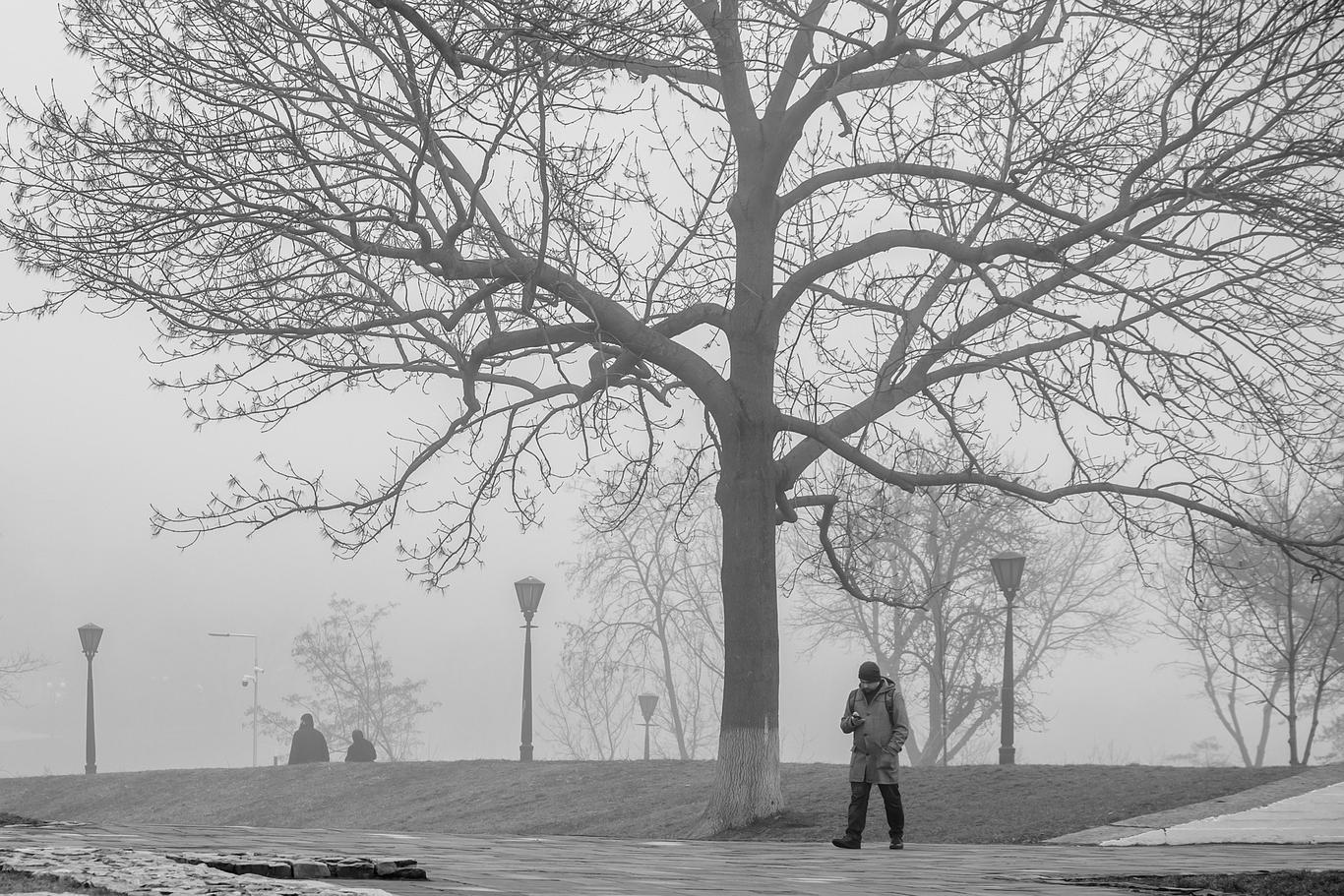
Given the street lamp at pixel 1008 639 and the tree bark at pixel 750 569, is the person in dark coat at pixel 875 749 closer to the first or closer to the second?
the tree bark at pixel 750 569

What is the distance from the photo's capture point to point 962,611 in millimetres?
41094

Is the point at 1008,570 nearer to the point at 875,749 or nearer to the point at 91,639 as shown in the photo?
the point at 875,749

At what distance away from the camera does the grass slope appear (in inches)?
635

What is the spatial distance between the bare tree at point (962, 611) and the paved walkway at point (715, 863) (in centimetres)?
2154

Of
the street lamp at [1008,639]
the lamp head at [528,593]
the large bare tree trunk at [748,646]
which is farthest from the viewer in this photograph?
the lamp head at [528,593]

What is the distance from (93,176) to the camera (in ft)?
47.3

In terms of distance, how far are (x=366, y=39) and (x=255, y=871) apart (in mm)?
8565

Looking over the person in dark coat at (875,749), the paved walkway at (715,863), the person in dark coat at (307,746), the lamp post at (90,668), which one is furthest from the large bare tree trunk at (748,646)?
the lamp post at (90,668)

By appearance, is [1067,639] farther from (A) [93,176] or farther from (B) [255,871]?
(B) [255,871]

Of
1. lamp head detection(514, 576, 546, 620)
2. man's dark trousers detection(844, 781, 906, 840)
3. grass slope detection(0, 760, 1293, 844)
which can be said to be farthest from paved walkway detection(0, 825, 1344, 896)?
lamp head detection(514, 576, 546, 620)

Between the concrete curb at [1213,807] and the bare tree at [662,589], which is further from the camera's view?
the bare tree at [662,589]

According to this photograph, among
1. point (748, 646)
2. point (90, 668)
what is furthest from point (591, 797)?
point (90, 668)

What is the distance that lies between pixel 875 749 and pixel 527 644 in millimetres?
14463

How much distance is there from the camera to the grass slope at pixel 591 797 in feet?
52.9
